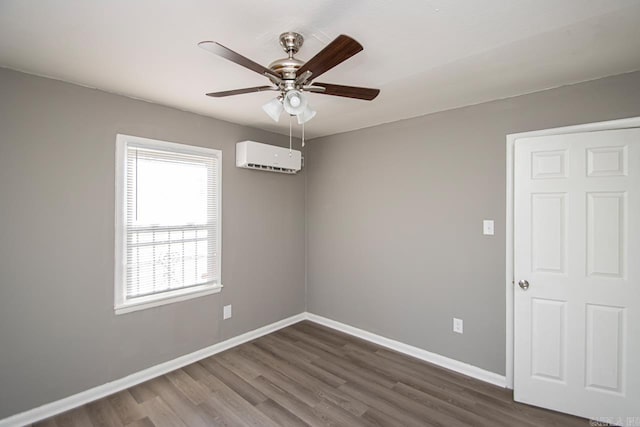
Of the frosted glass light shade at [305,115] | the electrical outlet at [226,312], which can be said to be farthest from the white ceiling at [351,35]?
the electrical outlet at [226,312]

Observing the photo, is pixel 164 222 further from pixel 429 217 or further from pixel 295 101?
pixel 429 217

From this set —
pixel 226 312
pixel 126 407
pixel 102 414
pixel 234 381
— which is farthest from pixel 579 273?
pixel 102 414

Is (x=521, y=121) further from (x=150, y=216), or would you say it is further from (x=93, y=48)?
(x=150, y=216)

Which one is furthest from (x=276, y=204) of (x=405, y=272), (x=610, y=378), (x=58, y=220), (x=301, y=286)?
(x=610, y=378)

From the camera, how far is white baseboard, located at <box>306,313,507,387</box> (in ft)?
8.52

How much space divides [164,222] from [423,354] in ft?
9.25

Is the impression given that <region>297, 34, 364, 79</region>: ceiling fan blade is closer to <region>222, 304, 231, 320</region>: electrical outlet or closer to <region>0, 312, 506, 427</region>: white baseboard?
<region>222, 304, 231, 320</region>: electrical outlet

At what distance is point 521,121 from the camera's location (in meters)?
2.48

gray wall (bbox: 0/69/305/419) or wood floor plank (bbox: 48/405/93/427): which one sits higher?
gray wall (bbox: 0/69/305/419)

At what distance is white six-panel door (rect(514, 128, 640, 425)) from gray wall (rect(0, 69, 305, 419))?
114 inches

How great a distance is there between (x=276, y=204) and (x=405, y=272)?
67.4 inches

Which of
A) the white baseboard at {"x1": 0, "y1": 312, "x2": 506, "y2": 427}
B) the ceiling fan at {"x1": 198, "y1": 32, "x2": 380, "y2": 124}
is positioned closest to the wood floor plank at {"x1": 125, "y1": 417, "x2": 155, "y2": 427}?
the white baseboard at {"x1": 0, "y1": 312, "x2": 506, "y2": 427}

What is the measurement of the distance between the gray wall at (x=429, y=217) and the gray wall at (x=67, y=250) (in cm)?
158

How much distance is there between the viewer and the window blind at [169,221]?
2.58 meters
